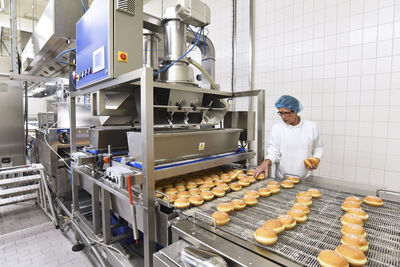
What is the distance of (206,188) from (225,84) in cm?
263

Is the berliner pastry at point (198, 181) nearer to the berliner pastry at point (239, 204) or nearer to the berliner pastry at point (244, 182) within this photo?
the berliner pastry at point (244, 182)

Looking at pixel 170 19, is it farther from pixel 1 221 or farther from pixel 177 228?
pixel 1 221

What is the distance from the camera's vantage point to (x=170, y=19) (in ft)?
5.96

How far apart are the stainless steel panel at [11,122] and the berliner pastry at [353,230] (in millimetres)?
4677

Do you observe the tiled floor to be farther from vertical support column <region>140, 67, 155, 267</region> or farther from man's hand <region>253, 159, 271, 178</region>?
man's hand <region>253, 159, 271, 178</region>

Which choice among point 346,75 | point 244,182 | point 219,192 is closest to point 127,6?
point 219,192

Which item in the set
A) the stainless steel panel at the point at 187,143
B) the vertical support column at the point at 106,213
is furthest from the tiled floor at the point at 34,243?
the stainless steel panel at the point at 187,143

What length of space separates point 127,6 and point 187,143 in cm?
99

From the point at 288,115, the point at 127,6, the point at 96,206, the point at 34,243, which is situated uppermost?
the point at 127,6

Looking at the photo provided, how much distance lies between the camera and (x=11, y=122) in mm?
3762

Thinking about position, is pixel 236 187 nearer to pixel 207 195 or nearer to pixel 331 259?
pixel 207 195

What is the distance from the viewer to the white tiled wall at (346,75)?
2297 mm

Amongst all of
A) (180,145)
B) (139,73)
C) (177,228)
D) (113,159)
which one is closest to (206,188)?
(180,145)

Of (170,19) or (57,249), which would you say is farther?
(57,249)
